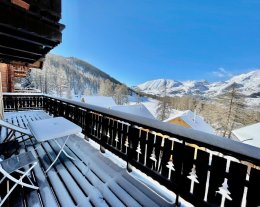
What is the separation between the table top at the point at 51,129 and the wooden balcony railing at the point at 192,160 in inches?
29.9

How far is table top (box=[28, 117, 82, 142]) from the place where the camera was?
2995mm

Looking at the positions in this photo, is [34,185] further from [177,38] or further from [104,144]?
[177,38]

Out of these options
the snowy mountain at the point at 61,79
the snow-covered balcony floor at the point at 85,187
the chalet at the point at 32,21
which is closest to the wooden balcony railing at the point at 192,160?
the snow-covered balcony floor at the point at 85,187

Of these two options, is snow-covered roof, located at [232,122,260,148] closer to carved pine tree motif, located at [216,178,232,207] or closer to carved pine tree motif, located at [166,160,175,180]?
carved pine tree motif, located at [166,160,175,180]

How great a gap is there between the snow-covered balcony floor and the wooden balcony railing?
10.8 inches

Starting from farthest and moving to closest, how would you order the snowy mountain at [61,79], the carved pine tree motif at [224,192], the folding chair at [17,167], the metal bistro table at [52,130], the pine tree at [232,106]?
the snowy mountain at [61,79] < the pine tree at [232,106] < the metal bistro table at [52,130] < the folding chair at [17,167] < the carved pine tree motif at [224,192]

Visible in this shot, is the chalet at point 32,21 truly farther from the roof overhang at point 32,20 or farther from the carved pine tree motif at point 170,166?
the carved pine tree motif at point 170,166

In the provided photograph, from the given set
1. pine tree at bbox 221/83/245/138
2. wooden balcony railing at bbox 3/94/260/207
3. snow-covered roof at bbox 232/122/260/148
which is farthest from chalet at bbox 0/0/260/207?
pine tree at bbox 221/83/245/138

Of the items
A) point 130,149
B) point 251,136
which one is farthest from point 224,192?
point 251,136

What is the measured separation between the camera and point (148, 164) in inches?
109

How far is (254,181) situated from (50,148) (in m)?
4.00

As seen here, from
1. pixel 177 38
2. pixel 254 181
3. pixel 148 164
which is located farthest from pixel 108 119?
pixel 177 38

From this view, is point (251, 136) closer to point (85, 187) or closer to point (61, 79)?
point (85, 187)

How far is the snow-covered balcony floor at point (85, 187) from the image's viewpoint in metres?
2.24
